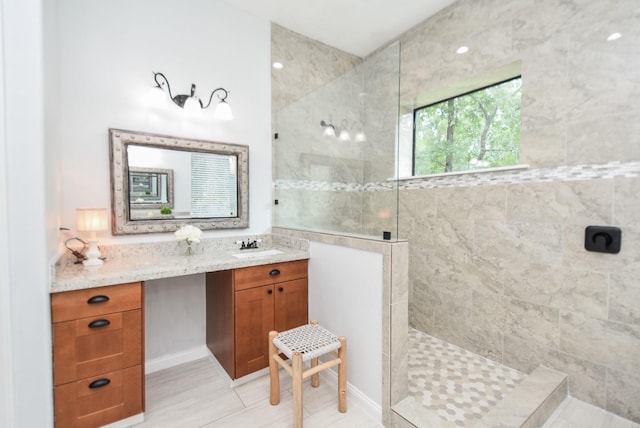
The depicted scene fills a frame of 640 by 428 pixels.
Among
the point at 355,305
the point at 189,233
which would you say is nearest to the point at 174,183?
the point at 189,233

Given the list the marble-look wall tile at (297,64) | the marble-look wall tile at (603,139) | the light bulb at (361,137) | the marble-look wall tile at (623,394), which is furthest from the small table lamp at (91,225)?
the marble-look wall tile at (623,394)

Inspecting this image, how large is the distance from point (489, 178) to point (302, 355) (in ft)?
6.25

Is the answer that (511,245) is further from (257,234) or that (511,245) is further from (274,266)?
(257,234)

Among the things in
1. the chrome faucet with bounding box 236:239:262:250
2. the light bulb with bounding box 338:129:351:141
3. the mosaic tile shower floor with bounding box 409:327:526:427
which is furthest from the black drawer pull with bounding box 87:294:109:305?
the light bulb with bounding box 338:129:351:141

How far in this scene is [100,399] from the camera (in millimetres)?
1486

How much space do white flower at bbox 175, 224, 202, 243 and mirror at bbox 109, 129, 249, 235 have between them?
172 mm

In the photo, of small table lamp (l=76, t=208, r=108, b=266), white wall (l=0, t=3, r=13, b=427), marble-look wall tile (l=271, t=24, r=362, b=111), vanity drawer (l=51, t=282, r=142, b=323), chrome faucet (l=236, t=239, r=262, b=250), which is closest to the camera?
white wall (l=0, t=3, r=13, b=427)

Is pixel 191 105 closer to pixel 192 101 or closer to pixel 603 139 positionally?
pixel 192 101

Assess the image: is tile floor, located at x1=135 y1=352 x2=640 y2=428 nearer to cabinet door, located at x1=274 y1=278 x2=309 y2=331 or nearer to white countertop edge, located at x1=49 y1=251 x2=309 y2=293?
cabinet door, located at x1=274 y1=278 x2=309 y2=331

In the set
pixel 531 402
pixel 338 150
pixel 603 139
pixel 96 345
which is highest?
pixel 338 150

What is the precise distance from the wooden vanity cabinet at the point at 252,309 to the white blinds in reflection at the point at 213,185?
1.87 ft

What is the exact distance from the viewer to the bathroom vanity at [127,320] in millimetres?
1397

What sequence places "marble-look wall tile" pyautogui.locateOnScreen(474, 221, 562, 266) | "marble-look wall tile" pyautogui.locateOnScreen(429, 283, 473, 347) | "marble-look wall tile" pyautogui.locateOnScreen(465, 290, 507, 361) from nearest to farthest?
"marble-look wall tile" pyautogui.locateOnScreen(474, 221, 562, 266), "marble-look wall tile" pyautogui.locateOnScreen(465, 290, 507, 361), "marble-look wall tile" pyautogui.locateOnScreen(429, 283, 473, 347)

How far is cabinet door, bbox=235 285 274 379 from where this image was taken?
75.0 inches
